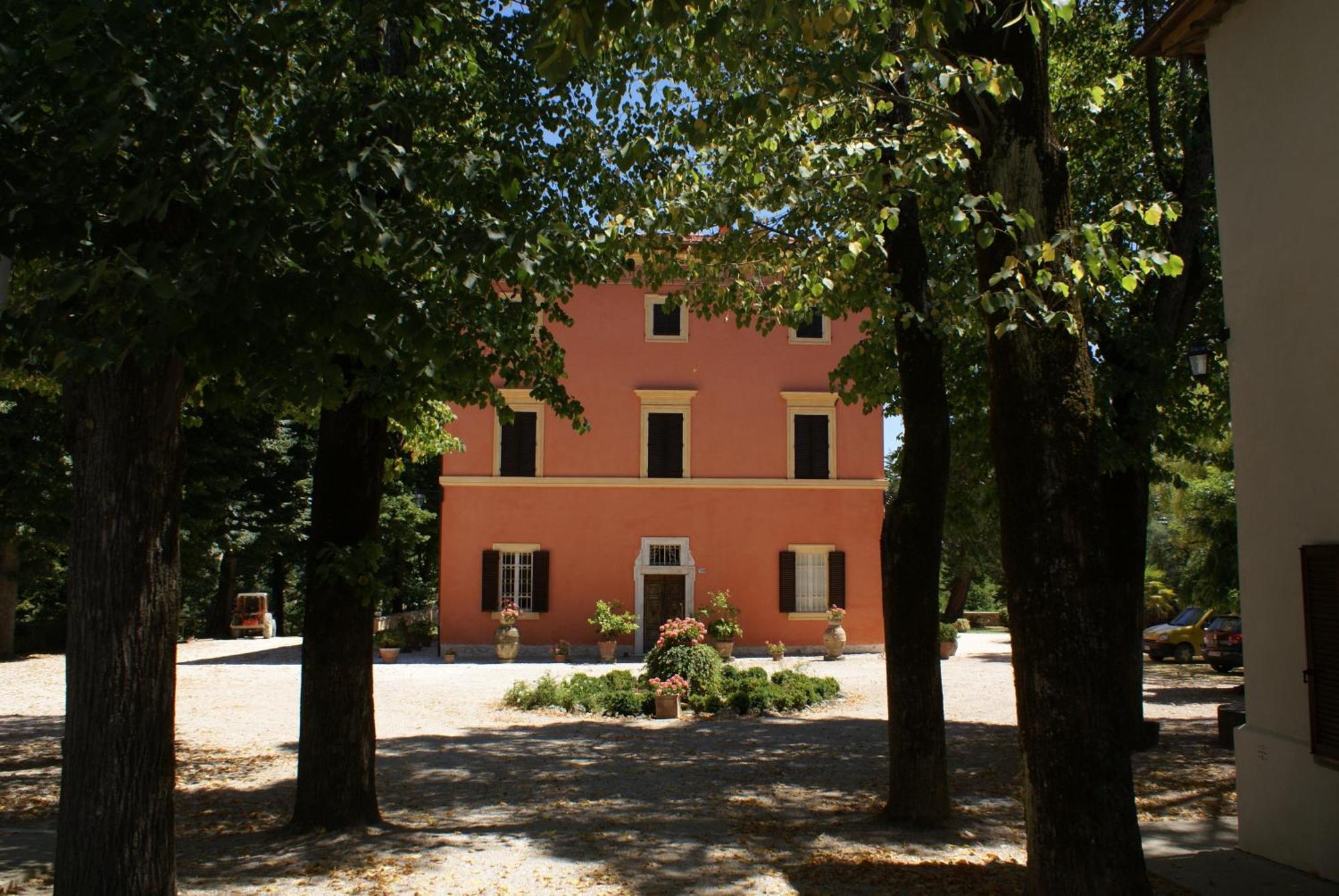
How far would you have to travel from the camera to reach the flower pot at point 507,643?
2584 centimetres

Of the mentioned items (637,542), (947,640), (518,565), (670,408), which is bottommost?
(947,640)

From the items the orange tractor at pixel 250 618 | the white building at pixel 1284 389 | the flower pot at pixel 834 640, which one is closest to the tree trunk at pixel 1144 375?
the white building at pixel 1284 389

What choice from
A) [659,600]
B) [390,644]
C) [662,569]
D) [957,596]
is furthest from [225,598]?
[957,596]

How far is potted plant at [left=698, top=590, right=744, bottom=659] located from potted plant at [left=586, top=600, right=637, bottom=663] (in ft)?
6.30

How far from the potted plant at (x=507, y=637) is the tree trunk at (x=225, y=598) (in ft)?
45.5

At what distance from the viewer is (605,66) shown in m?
9.00

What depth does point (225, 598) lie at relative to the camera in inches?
1417

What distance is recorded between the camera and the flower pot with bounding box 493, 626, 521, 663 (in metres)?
25.8

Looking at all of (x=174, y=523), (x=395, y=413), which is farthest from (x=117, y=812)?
(x=395, y=413)

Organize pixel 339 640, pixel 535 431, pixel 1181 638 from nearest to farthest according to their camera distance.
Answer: pixel 339 640
pixel 1181 638
pixel 535 431

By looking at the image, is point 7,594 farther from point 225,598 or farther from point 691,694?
point 691,694

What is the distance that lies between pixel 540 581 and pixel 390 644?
424cm

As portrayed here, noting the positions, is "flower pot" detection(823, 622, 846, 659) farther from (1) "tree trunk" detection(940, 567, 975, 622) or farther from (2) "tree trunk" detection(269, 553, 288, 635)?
(2) "tree trunk" detection(269, 553, 288, 635)

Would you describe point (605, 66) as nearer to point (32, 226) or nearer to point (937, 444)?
point (937, 444)
